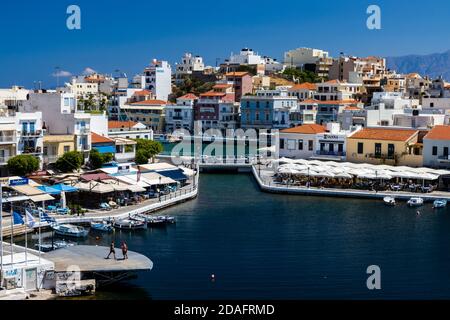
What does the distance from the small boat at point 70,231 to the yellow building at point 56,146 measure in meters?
10.4

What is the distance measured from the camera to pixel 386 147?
145 ft

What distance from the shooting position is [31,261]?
19.5 m

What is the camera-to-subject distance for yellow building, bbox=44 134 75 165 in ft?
124

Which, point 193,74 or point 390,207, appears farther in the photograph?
point 193,74

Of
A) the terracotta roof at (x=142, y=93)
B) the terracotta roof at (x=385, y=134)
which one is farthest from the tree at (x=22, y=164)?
the terracotta roof at (x=142, y=93)

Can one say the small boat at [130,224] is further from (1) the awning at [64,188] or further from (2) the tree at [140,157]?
(2) the tree at [140,157]

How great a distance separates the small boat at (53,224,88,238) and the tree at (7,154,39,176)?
24.3 ft

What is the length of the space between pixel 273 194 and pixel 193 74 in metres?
65.4

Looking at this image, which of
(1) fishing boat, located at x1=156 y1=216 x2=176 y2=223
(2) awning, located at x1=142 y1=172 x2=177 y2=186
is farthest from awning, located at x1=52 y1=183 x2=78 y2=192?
(2) awning, located at x1=142 y1=172 x2=177 y2=186

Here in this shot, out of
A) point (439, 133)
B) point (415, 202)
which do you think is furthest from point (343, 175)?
point (439, 133)

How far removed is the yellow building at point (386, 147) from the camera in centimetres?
4350
